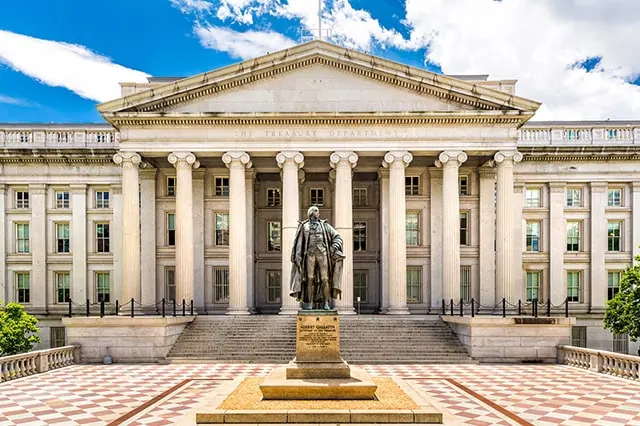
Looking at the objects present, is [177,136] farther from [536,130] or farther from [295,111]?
[536,130]

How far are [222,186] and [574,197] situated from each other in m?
Result: 24.2

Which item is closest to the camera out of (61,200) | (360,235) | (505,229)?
(505,229)

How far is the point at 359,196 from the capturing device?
121 ft

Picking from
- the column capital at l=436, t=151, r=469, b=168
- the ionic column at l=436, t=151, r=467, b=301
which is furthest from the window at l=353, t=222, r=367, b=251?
the column capital at l=436, t=151, r=469, b=168

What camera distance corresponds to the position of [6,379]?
739 inches

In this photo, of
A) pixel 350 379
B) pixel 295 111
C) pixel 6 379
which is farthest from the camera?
pixel 295 111

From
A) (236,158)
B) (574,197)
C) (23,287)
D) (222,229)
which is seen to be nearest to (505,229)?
(574,197)

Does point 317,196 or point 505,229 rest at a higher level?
point 317,196

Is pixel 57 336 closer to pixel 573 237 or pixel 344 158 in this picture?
pixel 344 158

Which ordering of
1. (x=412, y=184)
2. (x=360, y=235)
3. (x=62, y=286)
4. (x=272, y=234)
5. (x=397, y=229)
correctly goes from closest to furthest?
(x=397, y=229), (x=412, y=184), (x=272, y=234), (x=360, y=235), (x=62, y=286)

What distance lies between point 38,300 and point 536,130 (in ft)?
119

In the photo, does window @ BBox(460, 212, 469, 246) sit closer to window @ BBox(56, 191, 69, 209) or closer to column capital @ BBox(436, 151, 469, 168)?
column capital @ BBox(436, 151, 469, 168)

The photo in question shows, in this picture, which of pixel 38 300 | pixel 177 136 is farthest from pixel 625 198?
pixel 38 300

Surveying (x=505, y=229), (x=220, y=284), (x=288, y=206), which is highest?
(x=288, y=206)
